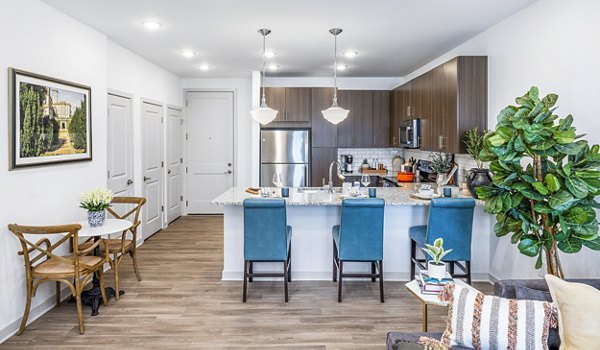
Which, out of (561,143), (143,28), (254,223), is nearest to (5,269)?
(254,223)

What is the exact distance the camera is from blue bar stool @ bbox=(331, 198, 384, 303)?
12.1 feet

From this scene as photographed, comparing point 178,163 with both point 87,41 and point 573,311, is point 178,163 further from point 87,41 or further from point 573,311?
point 573,311

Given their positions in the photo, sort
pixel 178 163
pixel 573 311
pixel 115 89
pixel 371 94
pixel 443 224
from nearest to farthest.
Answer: pixel 573 311, pixel 443 224, pixel 115 89, pixel 371 94, pixel 178 163

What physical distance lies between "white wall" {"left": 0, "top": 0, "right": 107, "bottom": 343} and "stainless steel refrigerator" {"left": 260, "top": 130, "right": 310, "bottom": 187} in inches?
112

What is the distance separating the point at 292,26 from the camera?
4324 mm

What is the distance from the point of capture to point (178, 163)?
A: 7.76 metres

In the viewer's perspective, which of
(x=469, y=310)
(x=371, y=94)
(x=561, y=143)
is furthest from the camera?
(x=371, y=94)

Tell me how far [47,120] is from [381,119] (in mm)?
5099

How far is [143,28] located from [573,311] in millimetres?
4387

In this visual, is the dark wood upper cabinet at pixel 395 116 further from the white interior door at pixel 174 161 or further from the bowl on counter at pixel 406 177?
the white interior door at pixel 174 161

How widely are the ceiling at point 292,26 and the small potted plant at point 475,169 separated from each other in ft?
3.72

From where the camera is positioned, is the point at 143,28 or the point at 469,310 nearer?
the point at 469,310

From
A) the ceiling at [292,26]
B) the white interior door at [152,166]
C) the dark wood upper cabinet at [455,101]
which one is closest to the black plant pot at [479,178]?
the dark wood upper cabinet at [455,101]

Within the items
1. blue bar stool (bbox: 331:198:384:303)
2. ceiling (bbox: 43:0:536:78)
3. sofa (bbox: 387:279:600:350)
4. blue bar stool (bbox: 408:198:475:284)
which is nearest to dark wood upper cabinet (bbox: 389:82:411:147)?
ceiling (bbox: 43:0:536:78)
